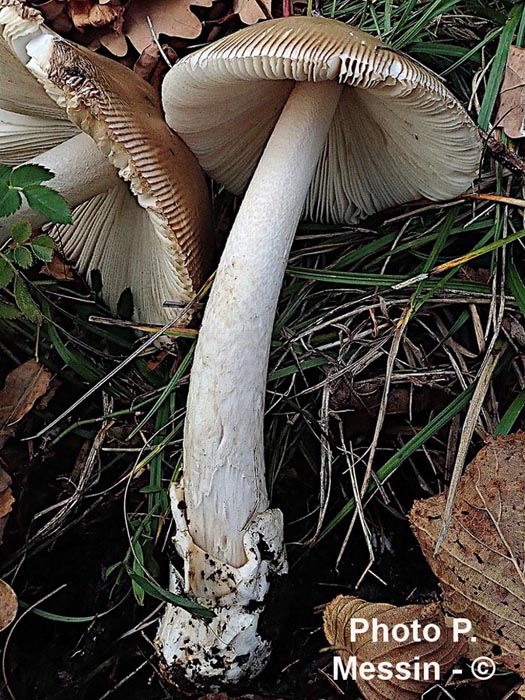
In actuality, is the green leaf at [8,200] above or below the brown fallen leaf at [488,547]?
above

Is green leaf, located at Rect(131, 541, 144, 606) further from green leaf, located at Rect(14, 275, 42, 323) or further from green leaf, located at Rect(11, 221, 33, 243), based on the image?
green leaf, located at Rect(11, 221, 33, 243)

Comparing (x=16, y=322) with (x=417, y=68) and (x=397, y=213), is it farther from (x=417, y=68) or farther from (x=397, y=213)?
(x=417, y=68)

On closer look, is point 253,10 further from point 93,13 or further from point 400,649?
point 400,649

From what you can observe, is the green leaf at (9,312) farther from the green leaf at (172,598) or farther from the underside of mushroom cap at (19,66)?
the green leaf at (172,598)

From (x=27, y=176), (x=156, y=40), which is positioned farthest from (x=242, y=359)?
(x=156, y=40)
